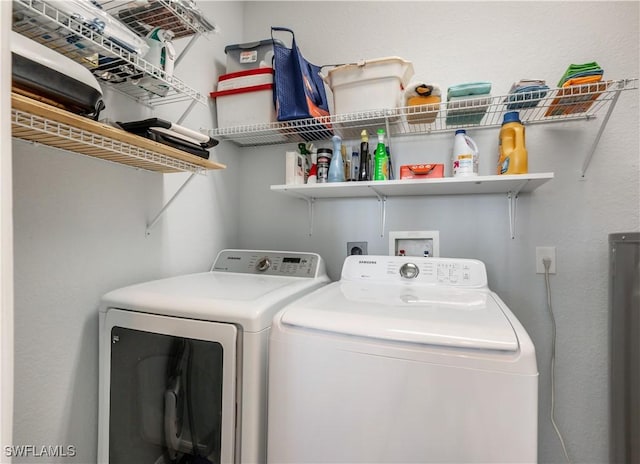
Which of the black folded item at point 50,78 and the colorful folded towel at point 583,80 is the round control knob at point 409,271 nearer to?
the colorful folded towel at point 583,80

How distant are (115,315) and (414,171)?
132cm

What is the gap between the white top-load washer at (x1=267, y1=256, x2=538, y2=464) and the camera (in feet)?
2.38

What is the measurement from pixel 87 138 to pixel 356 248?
1.27 m

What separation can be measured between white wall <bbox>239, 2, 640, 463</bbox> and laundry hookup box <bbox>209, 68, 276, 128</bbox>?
600 millimetres

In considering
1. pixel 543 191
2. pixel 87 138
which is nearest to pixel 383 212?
pixel 543 191

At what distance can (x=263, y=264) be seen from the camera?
160cm

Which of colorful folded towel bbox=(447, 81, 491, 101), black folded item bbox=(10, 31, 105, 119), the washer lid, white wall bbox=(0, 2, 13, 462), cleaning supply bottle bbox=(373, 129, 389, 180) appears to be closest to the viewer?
white wall bbox=(0, 2, 13, 462)

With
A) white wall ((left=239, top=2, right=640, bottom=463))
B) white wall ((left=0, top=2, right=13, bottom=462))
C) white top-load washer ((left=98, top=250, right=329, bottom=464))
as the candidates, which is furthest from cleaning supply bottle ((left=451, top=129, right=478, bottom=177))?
white wall ((left=0, top=2, right=13, bottom=462))

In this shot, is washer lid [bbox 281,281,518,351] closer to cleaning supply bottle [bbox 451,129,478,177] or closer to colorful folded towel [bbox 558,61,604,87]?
cleaning supply bottle [bbox 451,129,478,177]

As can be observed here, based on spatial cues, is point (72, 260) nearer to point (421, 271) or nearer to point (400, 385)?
point (400, 385)

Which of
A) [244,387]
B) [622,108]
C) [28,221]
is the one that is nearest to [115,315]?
[28,221]

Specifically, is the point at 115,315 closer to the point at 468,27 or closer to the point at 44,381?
the point at 44,381

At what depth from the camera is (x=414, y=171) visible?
57.2 inches

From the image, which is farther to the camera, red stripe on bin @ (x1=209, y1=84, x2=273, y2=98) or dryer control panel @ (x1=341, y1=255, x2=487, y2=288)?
red stripe on bin @ (x1=209, y1=84, x2=273, y2=98)
